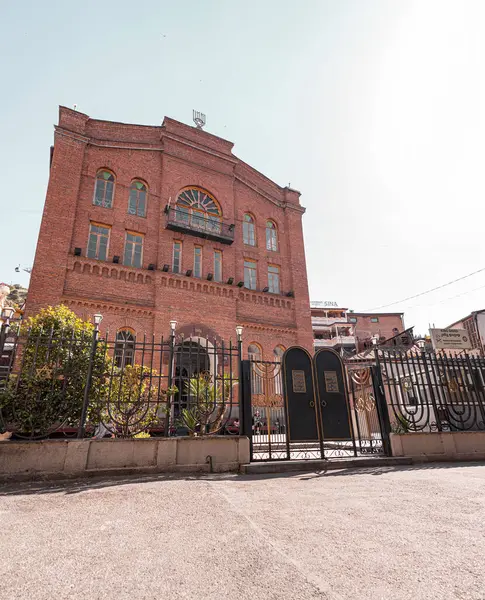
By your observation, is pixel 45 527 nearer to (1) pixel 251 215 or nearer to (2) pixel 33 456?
(2) pixel 33 456

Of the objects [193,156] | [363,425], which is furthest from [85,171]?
[363,425]

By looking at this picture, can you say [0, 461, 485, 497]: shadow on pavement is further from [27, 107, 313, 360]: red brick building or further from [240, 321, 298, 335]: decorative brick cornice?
[240, 321, 298, 335]: decorative brick cornice

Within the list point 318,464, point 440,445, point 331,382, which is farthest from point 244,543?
point 440,445

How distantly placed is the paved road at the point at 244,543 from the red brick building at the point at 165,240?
11.1 metres

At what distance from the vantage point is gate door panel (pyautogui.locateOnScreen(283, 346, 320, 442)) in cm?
708

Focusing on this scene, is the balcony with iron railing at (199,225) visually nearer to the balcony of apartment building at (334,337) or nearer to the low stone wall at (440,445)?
the low stone wall at (440,445)

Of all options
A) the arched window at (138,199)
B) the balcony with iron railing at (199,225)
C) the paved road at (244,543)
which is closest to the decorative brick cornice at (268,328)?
the balcony with iron railing at (199,225)

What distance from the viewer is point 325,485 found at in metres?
5.04

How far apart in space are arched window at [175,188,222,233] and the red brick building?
0.07 metres

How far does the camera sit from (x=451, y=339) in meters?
11.6

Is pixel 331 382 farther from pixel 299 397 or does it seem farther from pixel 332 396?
pixel 299 397

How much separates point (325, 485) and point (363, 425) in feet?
32.9

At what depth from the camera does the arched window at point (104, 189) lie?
16.4m

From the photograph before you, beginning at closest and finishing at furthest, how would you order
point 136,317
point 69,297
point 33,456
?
1. point 33,456
2. point 69,297
3. point 136,317
